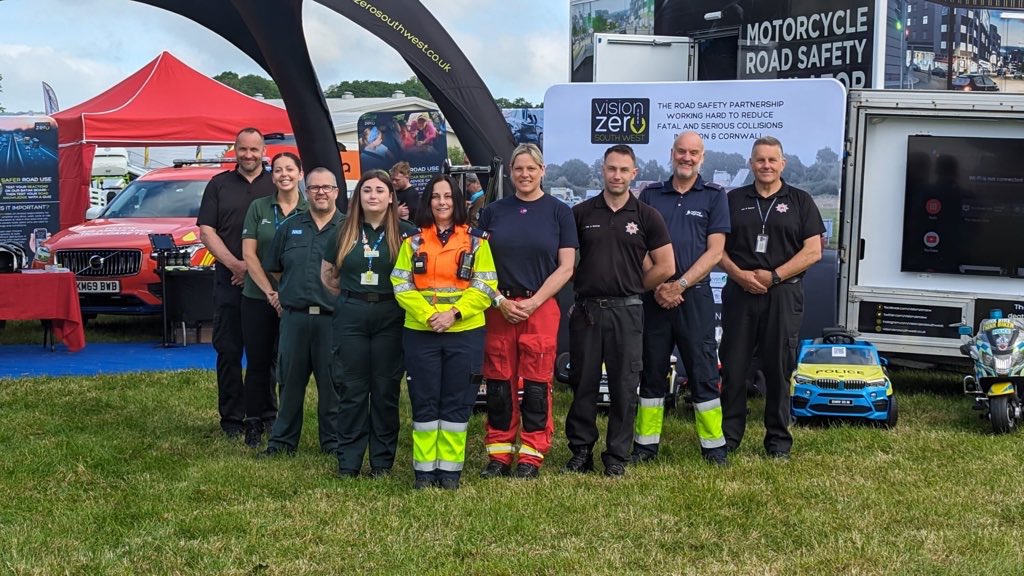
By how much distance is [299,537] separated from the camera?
5.18 m

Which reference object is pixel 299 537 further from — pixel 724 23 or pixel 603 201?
pixel 724 23

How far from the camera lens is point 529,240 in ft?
20.1

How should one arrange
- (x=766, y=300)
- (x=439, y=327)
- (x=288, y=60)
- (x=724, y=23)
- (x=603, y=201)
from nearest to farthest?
(x=439, y=327)
(x=603, y=201)
(x=766, y=300)
(x=288, y=60)
(x=724, y=23)

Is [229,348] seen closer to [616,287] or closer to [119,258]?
[616,287]

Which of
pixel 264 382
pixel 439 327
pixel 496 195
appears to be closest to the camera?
pixel 439 327

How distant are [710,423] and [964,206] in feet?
11.7

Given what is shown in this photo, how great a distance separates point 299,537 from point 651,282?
2.40m

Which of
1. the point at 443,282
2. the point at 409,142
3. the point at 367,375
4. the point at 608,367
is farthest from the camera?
the point at 409,142

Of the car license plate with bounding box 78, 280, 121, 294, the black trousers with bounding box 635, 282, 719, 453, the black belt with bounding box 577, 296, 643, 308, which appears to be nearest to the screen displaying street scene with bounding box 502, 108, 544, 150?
the car license plate with bounding box 78, 280, 121, 294

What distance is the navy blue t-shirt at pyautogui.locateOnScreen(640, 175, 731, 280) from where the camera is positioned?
6.71m

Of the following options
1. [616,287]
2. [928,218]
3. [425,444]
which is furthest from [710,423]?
[928,218]

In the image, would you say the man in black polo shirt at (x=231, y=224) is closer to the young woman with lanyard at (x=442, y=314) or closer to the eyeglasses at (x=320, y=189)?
the eyeglasses at (x=320, y=189)

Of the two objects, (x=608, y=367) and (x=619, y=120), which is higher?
(x=619, y=120)

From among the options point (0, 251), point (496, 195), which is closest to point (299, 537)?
point (496, 195)
